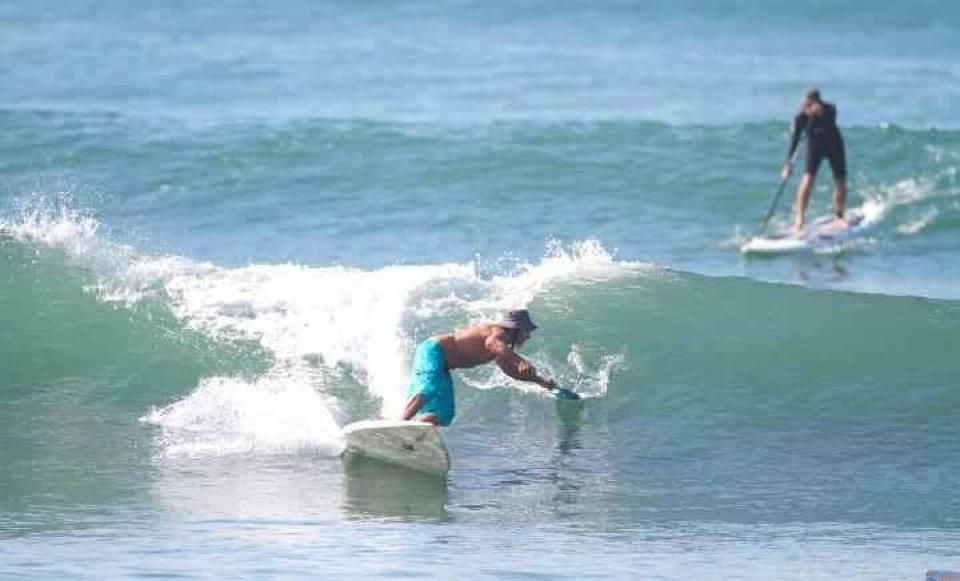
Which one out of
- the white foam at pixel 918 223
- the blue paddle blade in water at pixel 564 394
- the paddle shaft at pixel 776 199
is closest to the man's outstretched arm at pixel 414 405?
the blue paddle blade in water at pixel 564 394

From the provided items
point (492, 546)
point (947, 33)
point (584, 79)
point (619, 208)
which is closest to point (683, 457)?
point (492, 546)

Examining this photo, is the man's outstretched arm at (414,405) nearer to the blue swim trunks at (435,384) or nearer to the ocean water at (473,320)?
the blue swim trunks at (435,384)

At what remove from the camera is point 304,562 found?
29.7 feet

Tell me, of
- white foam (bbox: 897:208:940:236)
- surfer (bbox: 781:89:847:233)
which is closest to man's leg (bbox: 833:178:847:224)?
surfer (bbox: 781:89:847:233)

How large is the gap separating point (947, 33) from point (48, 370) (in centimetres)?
2175

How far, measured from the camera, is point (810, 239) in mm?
18719

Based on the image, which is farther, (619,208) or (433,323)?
(619,208)

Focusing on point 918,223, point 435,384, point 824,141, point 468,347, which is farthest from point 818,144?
point 435,384

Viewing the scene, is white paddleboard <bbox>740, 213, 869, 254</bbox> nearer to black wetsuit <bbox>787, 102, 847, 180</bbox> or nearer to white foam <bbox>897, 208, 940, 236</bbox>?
black wetsuit <bbox>787, 102, 847, 180</bbox>

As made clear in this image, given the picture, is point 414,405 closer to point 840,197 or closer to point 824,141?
point 824,141

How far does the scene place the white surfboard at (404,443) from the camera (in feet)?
35.6

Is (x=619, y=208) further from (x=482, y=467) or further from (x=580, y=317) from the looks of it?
(x=482, y=467)

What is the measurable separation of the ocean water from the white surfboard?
119mm

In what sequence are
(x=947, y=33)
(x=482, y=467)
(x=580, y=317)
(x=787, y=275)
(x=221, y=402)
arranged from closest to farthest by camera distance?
(x=482, y=467) → (x=221, y=402) → (x=580, y=317) → (x=787, y=275) → (x=947, y=33)
